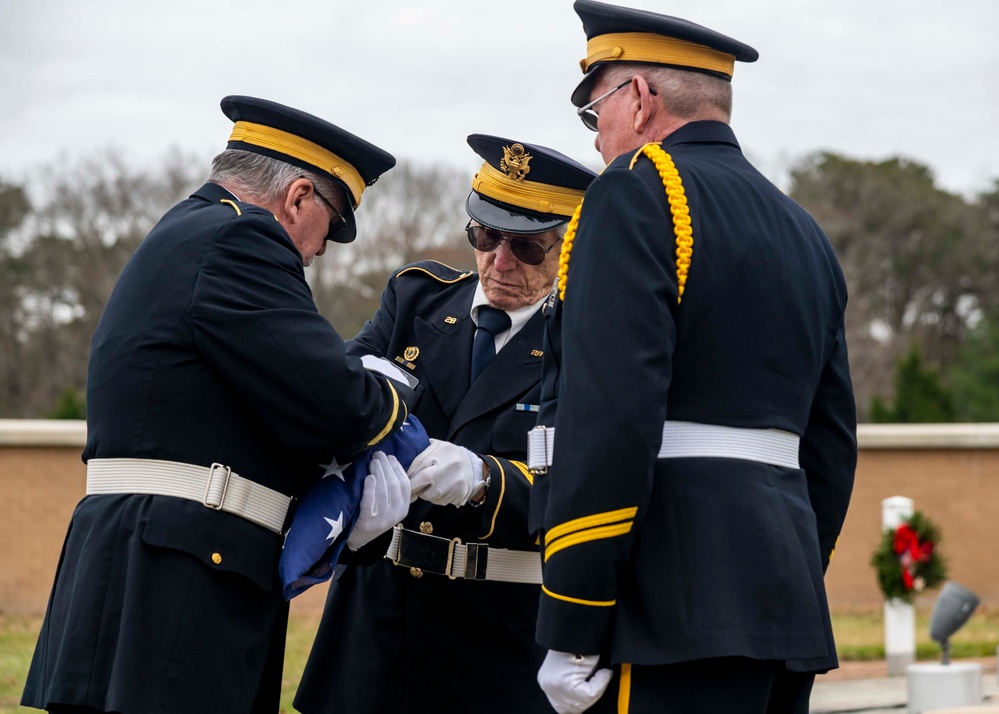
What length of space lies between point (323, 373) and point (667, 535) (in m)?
0.85

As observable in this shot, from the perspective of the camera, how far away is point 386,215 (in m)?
27.9

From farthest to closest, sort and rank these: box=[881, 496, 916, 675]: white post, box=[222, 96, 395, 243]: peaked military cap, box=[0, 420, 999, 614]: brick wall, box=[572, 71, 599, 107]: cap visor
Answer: box=[0, 420, 999, 614]: brick wall < box=[881, 496, 916, 675]: white post < box=[222, 96, 395, 243]: peaked military cap < box=[572, 71, 599, 107]: cap visor

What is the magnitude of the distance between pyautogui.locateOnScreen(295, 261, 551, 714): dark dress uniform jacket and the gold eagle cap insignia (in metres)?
0.51

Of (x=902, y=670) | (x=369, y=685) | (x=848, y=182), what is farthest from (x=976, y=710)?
(x=848, y=182)

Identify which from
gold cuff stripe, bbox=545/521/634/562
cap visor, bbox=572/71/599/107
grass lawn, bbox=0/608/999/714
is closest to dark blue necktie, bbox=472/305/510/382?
cap visor, bbox=572/71/599/107

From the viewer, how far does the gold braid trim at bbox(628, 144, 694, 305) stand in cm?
259

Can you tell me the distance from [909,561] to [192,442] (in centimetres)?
876

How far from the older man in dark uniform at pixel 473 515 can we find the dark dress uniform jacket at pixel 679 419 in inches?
28.8

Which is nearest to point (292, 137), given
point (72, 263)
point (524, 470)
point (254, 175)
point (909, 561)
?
point (254, 175)

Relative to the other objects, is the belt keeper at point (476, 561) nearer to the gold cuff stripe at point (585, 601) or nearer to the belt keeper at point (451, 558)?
the belt keeper at point (451, 558)

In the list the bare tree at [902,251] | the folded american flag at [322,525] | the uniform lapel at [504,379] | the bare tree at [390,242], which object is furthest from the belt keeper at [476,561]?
the bare tree at [902,251]

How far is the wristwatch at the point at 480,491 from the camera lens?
3.35 m

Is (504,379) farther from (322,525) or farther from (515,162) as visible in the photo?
(322,525)

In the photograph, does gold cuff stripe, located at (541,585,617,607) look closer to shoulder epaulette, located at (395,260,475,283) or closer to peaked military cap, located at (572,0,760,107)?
peaked military cap, located at (572,0,760,107)
